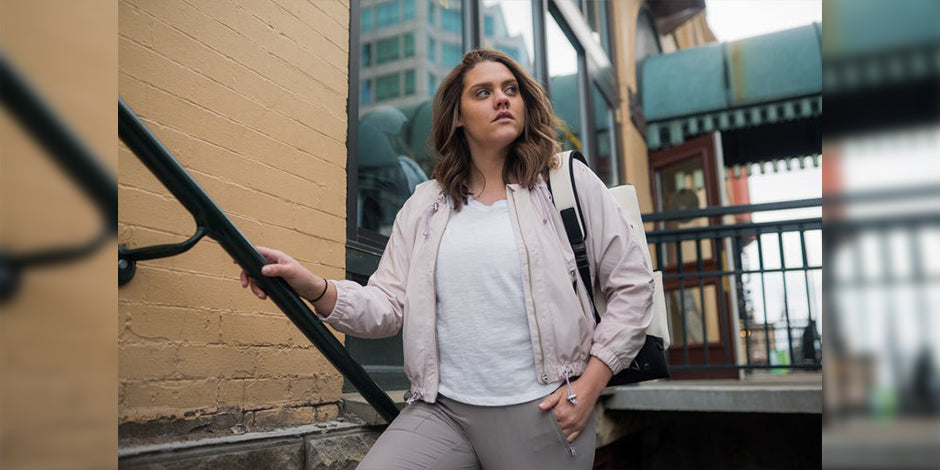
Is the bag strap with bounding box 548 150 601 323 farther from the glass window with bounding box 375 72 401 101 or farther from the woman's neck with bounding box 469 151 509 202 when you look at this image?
the glass window with bounding box 375 72 401 101

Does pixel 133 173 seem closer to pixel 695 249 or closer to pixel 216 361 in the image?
pixel 216 361

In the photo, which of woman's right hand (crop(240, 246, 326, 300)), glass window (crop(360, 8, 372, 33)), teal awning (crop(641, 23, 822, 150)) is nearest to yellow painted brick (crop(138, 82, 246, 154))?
woman's right hand (crop(240, 246, 326, 300))

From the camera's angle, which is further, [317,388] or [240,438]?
[317,388]

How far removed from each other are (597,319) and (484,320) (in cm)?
30

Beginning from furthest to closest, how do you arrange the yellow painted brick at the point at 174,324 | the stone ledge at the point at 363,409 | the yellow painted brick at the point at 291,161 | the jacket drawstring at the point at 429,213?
the stone ledge at the point at 363,409
the yellow painted brick at the point at 291,161
the yellow painted brick at the point at 174,324
the jacket drawstring at the point at 429,213

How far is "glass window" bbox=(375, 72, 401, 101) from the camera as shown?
12.2 feet

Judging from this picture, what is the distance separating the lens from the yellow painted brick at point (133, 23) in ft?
6.27

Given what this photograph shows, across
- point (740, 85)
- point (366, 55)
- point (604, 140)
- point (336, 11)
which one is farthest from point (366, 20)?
point (740, 85)

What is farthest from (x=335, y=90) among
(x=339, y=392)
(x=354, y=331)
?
(x=354, y=331)

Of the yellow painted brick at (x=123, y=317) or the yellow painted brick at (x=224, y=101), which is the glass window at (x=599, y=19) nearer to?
the yellow painted brick at (x=224, y=101)

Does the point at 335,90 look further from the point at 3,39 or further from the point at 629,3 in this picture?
the point at 629,3

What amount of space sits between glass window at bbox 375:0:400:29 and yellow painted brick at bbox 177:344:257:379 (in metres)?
2.08

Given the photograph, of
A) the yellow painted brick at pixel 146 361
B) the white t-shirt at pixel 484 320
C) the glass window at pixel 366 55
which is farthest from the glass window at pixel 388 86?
the white t-shirt at pixel 484 320

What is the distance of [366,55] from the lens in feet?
11.8
